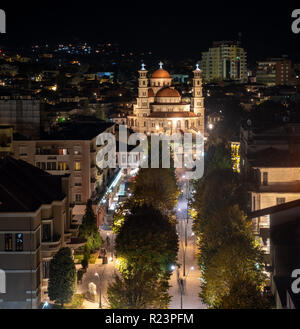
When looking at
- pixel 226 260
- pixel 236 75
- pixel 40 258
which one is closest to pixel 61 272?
pixel 40 258

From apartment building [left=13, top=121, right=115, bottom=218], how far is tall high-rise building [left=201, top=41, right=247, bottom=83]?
135722mm

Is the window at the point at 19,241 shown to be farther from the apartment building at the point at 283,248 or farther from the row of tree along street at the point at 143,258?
the apartment building at the point at 283,248

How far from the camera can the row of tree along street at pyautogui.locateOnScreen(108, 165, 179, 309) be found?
62.2 ft

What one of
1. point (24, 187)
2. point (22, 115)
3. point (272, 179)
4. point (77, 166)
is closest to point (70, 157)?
point (77, 166)

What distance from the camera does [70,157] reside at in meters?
36.3

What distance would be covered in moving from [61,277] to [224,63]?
154m

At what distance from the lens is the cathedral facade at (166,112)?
82875 mm

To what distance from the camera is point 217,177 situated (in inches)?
1334

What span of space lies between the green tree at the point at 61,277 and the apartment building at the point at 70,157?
13.3 meters

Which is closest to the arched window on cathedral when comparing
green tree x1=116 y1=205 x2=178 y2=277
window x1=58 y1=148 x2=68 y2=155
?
green tree x1=116 y1=205 x2=178 y2=277

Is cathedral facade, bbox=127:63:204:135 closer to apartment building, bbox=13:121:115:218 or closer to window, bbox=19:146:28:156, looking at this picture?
apartment building, bbox=13:121:115:218

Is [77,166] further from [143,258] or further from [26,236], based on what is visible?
[26,236]
